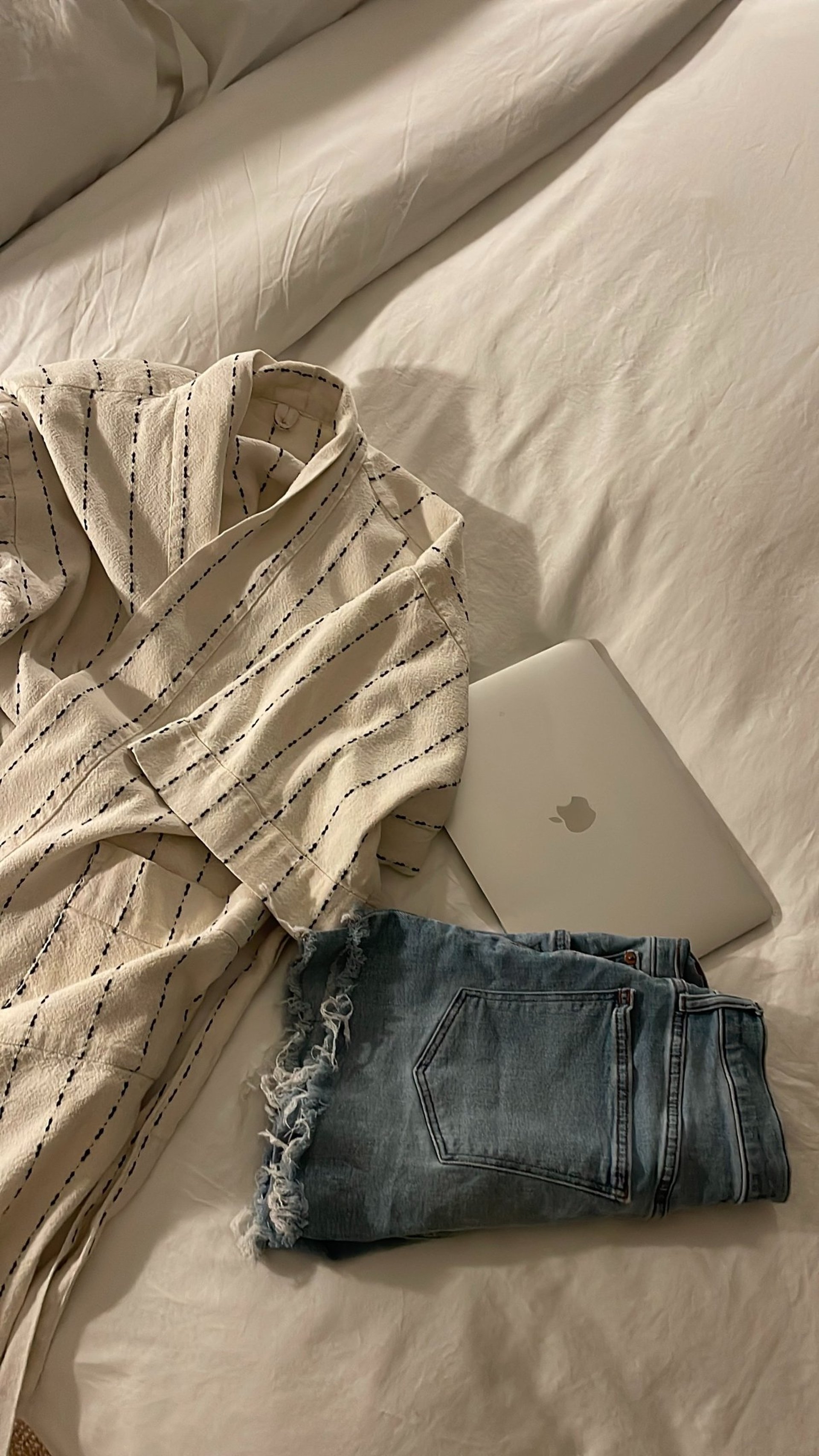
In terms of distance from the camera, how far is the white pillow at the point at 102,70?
3.40 ft

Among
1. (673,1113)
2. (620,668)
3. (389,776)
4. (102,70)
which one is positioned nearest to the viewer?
(673,1113)

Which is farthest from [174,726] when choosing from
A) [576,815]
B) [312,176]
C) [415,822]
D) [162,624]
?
[312,176]

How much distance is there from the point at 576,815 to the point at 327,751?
21 centimetres

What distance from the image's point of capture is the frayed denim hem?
61 centimetres

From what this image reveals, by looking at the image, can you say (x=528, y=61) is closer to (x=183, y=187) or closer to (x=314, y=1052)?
(x=183, y=187)

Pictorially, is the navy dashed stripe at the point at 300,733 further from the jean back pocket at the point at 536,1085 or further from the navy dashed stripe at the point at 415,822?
the jean back pocket at the point at 536,1085

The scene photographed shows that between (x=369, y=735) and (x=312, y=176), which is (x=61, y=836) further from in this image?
(x=312, y=176)

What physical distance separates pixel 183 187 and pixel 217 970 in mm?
928

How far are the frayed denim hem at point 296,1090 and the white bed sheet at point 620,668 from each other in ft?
0.07

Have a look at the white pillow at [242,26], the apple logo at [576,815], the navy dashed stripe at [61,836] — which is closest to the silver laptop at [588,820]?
the apple logo at [576,815]

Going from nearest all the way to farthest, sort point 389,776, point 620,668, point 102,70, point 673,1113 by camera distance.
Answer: point 673,1113
point 389,776
point 620,668
point 102,70

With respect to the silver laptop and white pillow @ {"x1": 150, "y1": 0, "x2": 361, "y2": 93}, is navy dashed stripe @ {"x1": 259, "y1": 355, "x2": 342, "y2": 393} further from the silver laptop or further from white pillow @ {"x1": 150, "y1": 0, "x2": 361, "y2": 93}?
white pillow @ {"x1": 150, "y1": 0, "x2": 361, "y2": 93}

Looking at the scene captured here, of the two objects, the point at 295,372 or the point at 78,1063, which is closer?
the point at 78,1063

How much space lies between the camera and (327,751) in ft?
2.51
